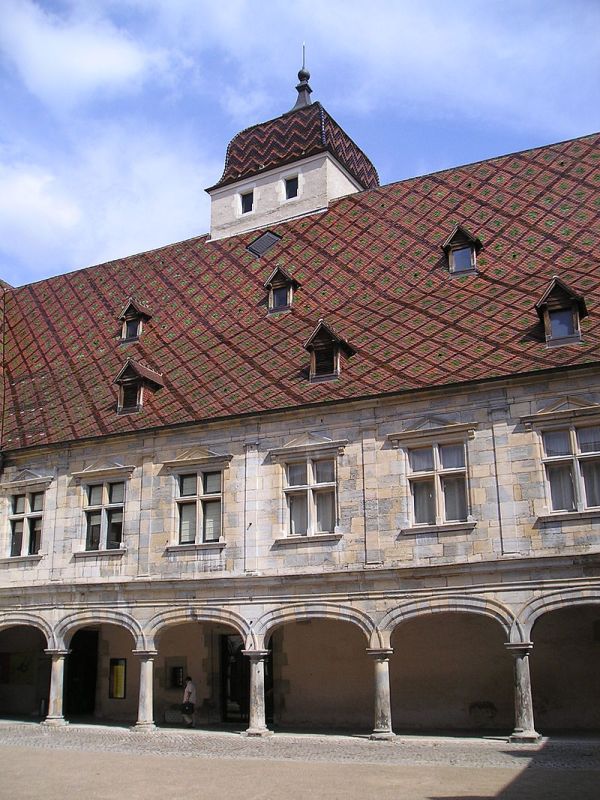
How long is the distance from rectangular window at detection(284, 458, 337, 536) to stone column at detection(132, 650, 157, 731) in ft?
10.6

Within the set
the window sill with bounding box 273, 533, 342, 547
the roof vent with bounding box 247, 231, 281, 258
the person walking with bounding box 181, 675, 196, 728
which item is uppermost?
the roof vent with bounding box 247, 231, 281, 258

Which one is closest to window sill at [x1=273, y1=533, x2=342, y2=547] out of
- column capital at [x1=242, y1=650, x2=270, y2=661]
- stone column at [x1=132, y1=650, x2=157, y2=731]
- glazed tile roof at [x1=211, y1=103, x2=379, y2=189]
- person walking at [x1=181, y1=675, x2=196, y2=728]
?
column capital at [x1=242, y1=650, x2=270, y2=661]

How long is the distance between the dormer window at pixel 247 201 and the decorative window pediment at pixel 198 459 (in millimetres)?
8774

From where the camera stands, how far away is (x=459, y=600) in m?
12.9

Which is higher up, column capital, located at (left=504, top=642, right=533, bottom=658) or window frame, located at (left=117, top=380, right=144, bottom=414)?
window frame, located at (left=117, top=380, right=144, bottom=414)

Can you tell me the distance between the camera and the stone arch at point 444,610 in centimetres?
1266

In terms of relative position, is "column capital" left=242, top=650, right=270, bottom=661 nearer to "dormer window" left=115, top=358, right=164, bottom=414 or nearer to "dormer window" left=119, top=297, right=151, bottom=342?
"dormer window" left=115, top=358, right=164, bottom=414

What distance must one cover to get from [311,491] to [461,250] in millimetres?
5722

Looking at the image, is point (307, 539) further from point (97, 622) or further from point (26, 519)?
point (26, 519)

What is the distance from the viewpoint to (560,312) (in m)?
13.9

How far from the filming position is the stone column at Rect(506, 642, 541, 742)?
1198cm

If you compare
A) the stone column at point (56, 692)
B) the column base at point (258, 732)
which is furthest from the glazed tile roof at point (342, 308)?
the column base at point (258, 732)

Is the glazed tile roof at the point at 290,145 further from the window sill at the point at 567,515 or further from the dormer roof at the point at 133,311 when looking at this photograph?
the window sill at the point at 567,515

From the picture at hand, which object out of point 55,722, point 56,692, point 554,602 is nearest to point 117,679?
point 56,692
